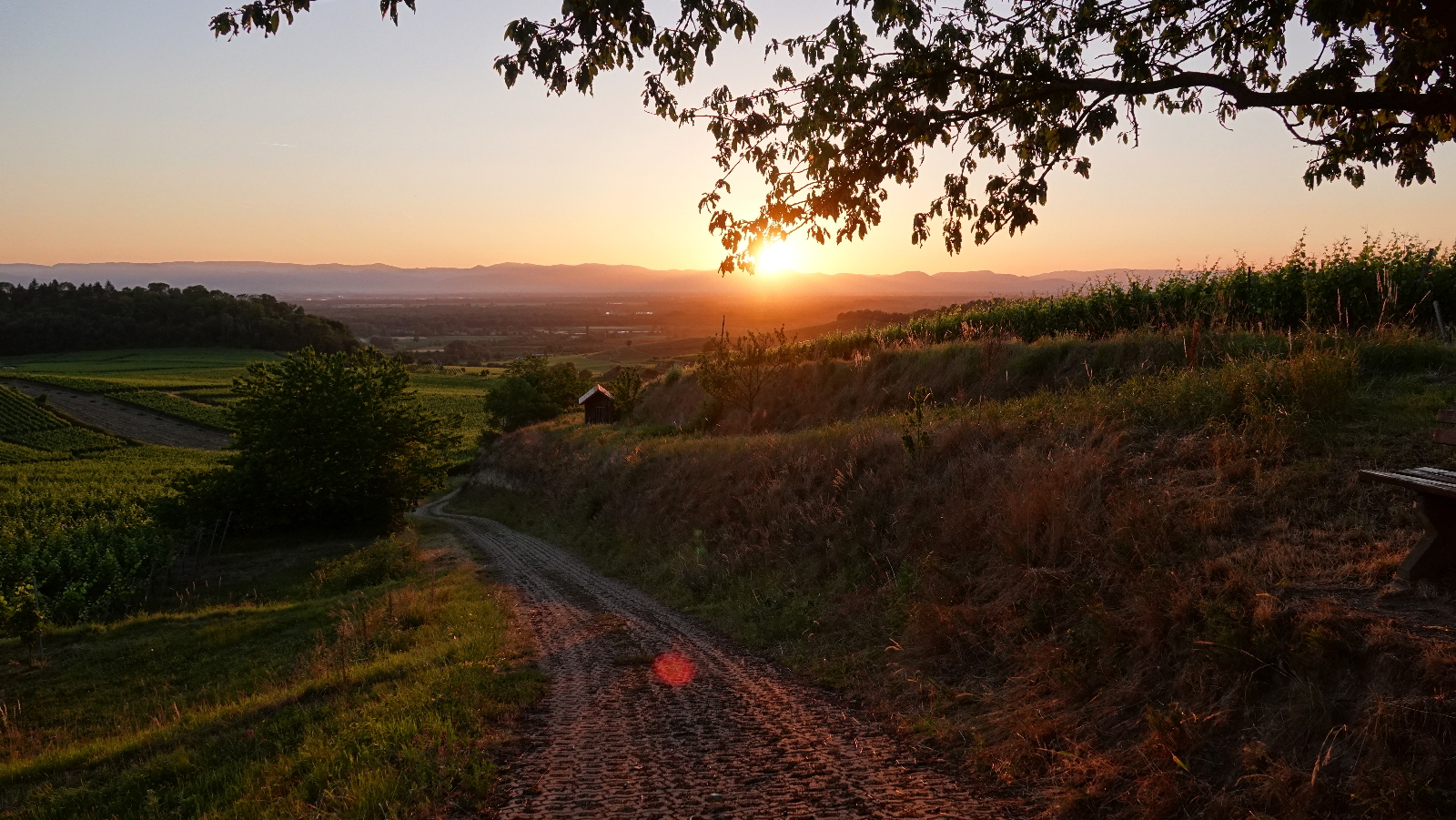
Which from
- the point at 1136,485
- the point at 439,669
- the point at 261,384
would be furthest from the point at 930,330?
the point at 261,384

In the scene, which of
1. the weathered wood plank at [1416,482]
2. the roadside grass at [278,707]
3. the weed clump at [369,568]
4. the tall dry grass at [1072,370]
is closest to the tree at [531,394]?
the tall dry grass at [1072,370]

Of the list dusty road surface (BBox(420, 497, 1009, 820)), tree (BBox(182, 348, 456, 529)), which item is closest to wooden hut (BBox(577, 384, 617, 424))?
tree (BBox(182, 348, 456, 529))

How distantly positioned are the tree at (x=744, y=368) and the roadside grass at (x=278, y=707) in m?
13.1

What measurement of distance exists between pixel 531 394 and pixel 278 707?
5432 centimetres

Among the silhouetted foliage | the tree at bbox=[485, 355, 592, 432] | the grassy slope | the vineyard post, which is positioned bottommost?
the vineyard post

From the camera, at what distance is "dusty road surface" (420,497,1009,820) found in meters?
5.25

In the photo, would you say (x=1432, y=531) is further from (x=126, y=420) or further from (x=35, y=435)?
(x=126, y=420)

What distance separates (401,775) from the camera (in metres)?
5.80

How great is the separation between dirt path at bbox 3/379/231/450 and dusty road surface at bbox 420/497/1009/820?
68.0m

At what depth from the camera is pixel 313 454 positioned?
101ft

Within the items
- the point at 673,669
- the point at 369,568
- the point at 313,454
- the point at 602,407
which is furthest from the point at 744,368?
the point at 673,669

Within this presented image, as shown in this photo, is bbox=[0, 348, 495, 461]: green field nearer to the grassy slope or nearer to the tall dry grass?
the tall dry grass

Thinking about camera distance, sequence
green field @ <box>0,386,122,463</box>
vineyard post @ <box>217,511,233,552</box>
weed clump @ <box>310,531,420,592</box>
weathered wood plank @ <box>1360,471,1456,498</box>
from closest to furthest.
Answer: weathered wood plank @ <box>1360,471,1456,498</box>
weed clump @ <box>310,531,420,592</box>
vineyard post @ <box>217,511,233,552</box>
green field @ <box>0,386,122,463</box>

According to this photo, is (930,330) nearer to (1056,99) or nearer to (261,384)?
(1056,99)
